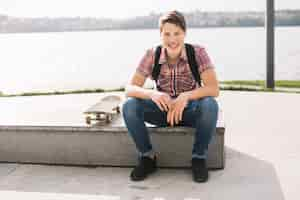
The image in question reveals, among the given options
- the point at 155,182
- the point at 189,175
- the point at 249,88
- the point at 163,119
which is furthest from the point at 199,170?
the point at 249,88

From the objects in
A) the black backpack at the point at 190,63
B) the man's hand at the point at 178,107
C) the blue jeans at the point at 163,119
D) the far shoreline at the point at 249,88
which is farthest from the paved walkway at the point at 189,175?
the far shoreline at the point at 249,88

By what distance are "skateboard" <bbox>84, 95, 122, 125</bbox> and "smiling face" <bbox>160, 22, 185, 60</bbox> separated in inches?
24.0

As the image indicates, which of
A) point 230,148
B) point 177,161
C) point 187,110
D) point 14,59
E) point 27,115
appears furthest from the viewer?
point 14,59

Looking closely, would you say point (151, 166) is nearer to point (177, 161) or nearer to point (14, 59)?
point (177, 161)

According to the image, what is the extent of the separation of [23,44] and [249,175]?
15237 millimetres

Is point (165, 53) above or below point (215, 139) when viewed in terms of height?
above

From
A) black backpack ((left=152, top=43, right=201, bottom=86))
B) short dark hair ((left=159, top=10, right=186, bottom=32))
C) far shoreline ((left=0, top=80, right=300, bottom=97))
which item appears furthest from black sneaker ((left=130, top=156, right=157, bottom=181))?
far shoreline ((left=0, top=80, right=300, bottom=97))

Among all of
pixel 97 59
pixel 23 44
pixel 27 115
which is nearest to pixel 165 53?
pixel 27 115

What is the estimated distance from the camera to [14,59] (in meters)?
12.2

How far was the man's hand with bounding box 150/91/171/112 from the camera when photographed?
8.72 feet

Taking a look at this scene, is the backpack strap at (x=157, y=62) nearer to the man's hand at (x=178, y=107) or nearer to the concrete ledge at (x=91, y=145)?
the man's hand at (x=178, y=107)

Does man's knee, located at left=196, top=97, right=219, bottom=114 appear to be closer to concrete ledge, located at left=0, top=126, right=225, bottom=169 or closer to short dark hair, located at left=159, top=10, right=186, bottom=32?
concrete ledge, located at left=0, top=126, right=225, bottom=169

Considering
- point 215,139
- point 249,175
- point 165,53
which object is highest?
point 165,53

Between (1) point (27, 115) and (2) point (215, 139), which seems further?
(1) point (27, 115)
